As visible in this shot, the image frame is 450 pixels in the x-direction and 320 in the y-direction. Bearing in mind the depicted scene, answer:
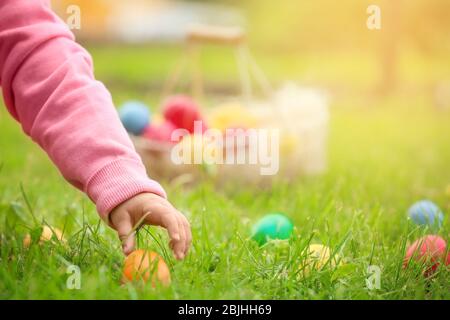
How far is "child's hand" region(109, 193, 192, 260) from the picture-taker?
94 cm

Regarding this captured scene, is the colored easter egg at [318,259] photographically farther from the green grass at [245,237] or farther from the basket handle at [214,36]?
the basket handle at [214,36]

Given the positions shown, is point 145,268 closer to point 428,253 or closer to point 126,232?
point 126,232

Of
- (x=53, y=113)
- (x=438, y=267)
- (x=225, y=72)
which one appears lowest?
(x=225, y=72)

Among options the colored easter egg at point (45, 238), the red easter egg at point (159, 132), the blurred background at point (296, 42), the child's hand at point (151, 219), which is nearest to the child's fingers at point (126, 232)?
the child's hand at point (151, 219)

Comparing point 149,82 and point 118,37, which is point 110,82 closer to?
point 149,82

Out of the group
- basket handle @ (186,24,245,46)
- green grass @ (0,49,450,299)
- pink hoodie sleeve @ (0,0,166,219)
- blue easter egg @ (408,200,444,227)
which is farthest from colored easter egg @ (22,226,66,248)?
basket handle @ (186,24,245,46)

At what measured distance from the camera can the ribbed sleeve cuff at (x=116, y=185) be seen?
3.13 ft

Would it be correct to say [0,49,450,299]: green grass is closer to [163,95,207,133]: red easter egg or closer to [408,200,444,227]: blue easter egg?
[408,200,444,227]: blue easter egg

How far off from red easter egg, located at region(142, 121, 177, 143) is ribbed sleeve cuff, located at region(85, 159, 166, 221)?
132 cm

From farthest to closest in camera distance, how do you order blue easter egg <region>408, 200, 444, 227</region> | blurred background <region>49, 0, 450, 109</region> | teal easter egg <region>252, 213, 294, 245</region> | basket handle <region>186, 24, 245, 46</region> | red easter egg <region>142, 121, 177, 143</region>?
blurred background <region>49, 0, 450, 109</region> → basket handle <region>186, 24, 245, 46</region> → red easter egg <region>142, 121, 177, 143</region> → blue easter egg <region>408, 200, 444, 227</region> → teal easter egg <region>252, 213, 294, 245</region>

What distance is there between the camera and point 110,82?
18.1 ft

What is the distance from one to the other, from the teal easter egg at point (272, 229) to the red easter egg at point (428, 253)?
271mm
